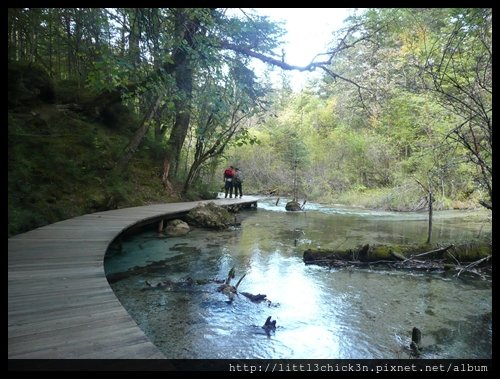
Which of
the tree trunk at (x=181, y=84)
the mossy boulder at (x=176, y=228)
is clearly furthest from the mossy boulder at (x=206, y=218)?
the tree trunk at (x=181, y=84)

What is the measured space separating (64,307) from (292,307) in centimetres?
326

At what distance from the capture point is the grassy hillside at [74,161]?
6.26 metres

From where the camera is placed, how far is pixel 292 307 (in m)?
5.09

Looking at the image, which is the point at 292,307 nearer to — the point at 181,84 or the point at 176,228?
the point at 181,84

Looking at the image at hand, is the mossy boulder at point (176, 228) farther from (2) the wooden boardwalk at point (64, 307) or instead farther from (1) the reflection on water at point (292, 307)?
(2) the wooden boardwalk at point (64, 307)

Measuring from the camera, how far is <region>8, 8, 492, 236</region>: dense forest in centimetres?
430

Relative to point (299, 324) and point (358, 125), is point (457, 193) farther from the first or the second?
point (299, 324)

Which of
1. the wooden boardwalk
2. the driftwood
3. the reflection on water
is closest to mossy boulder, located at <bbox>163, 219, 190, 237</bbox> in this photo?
the reflection on water

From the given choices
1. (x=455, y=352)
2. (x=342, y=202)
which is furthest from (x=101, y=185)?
(x=342, y=202)

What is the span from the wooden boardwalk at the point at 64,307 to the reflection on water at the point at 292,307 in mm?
1054

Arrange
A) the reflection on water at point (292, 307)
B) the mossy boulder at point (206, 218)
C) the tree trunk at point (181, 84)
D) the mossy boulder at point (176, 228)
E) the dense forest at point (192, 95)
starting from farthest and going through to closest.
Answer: the mossy boulder at point (206, 218) → the mossy boulder at point (176, 228) → the tree trunk at point (181, 84) → the dense forest at point (192, 95) → the reflection on water at point (292, 307)

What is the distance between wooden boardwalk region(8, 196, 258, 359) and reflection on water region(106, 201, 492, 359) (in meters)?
1.05

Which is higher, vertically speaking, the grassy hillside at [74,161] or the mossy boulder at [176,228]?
the grassy hillside at [74,161]

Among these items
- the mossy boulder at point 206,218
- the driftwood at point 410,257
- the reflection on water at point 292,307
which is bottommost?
the reflection on water at point 292,307
